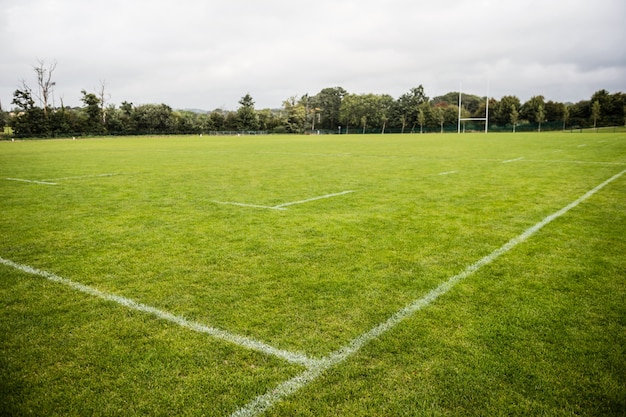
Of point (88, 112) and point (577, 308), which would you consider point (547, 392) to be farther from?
point (88, 112)

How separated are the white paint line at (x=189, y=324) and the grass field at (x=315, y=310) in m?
0.02

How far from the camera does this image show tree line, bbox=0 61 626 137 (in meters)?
63.7

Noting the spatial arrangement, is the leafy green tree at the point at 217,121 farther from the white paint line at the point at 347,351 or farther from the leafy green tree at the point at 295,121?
the white paint line at the point at 347,351

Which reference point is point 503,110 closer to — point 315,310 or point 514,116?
point 514,116

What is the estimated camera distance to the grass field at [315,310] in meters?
2.45

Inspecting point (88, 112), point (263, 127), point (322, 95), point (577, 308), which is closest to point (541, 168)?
point (577, 308)

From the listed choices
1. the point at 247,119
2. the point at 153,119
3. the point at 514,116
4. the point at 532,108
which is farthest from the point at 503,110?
the point at 153,119

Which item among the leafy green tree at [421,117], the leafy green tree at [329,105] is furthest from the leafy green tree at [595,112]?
the leafy green tree at [329,105]

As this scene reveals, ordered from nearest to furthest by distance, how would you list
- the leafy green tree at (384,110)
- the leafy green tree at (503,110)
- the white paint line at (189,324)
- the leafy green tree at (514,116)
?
the white paint line at (189,324)
the leafy green tree at (514,116)
the leafy green tree at (503,110)
the leafy green tree at (384,110)

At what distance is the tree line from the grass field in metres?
61.8

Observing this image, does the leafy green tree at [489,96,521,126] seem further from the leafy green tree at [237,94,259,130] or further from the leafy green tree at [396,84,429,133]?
the leafy green tree at [237,94,259,130]

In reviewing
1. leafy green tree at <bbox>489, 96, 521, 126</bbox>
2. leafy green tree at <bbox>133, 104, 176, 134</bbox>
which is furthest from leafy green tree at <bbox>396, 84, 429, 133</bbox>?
leafy green tree at <bbox>133, 104, 176, 134</bbox>

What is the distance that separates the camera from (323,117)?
418ft

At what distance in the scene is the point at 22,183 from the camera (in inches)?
444
